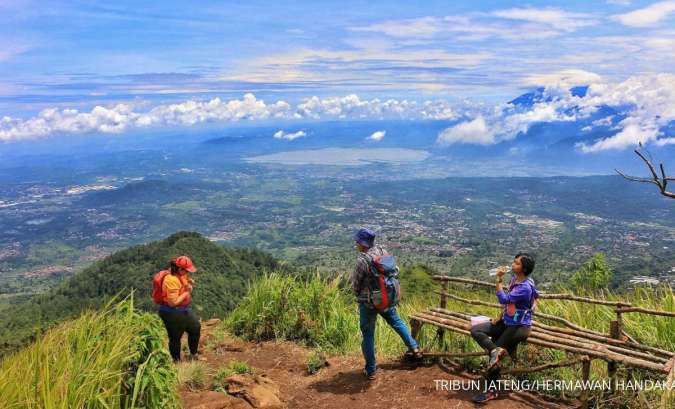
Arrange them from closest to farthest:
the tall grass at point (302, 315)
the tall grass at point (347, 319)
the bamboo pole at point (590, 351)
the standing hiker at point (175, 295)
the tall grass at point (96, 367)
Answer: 1. the tall grass at point (96, 367)
2. the bamboo pole at point (590, 351)
3. the tall grass at point (347, 319)
4. the standing hiker at point (175, 295)
5. the tall grass at point (302, 315)

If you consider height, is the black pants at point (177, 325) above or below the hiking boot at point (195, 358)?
above

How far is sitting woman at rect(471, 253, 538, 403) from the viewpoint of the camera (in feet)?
16.8

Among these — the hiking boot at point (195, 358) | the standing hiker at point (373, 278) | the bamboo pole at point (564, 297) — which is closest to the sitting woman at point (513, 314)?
the standing hiker at point (373, 278)

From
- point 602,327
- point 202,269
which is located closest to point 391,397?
point 602,327

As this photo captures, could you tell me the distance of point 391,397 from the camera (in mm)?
5645

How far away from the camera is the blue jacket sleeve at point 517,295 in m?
5.15

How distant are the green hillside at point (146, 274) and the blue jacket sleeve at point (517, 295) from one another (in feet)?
78.6

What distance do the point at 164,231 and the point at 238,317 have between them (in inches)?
4956

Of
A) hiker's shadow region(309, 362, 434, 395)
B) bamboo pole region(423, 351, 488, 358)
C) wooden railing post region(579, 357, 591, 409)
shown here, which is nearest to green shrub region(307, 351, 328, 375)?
hiker's shadow region(309, 362, 434, 395)

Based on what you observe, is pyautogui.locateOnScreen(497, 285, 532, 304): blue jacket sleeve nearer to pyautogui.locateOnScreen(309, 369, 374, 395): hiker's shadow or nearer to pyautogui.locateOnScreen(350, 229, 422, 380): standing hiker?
pyautogui.locateOnScreen(350, 229, 422, 380): standing hiker

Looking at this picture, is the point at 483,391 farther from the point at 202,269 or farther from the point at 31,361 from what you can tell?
the point at 202,269

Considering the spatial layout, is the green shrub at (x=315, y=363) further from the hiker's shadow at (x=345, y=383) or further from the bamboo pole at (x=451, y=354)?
the bamboo pole at (x=451, y=354)

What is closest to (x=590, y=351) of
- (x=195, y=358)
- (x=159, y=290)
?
(x=159, y=290)

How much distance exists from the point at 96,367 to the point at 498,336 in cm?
393
